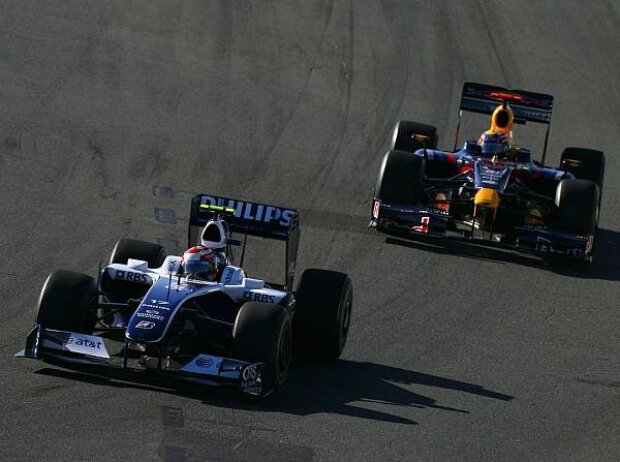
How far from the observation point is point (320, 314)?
14.7 m

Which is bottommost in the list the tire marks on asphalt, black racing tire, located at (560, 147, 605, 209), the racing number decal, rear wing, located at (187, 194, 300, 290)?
the tire marks on asphalt

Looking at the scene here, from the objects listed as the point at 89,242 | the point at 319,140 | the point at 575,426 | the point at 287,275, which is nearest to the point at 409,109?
the point at 319,140

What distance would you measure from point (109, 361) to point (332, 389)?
2295 mm

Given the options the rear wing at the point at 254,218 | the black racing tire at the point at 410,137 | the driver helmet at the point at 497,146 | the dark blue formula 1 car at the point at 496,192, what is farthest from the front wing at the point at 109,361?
the black racing tire at the point at 410,137

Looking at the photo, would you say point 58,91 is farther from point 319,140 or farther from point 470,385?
point 470,385

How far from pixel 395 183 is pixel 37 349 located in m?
8.47

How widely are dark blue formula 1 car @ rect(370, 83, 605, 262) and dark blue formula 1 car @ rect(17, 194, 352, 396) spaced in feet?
17.3

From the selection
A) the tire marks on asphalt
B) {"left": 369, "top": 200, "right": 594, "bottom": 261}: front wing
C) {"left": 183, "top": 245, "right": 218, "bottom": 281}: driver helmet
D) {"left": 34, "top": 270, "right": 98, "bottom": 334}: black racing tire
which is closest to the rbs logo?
{"left": 183, "top": 245, "right": 218, "bottom": 281}: driver helmet

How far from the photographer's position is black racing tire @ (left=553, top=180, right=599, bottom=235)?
65.6 feet

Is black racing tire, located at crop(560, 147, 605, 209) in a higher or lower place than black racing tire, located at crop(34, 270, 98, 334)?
higher

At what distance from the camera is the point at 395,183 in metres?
20.5

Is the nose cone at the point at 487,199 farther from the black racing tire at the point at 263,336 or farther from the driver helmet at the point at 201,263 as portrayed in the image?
the black racing tire at the point at 263,336

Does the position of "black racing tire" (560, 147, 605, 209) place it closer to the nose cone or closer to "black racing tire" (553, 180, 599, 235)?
"black racing tire" (553, 180, 599, 235)

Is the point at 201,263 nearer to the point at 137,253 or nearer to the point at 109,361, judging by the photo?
the point at 137,253
